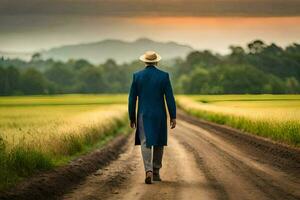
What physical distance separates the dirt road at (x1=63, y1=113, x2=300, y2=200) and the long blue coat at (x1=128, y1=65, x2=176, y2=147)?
3.58 feet

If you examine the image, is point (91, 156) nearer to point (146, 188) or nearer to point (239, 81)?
point (146, 188)

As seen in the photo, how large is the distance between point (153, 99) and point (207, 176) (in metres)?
1.99

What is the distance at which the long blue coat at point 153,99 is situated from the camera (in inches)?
530

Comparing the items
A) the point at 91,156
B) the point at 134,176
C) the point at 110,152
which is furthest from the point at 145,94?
the point at 110,152

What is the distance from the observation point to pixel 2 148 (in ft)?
43.9

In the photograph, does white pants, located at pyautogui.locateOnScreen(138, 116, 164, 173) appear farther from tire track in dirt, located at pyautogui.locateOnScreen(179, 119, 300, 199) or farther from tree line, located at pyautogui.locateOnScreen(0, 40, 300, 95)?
tree line, located at pyautogui.locateOnScreen(0, 40, 300, 95)

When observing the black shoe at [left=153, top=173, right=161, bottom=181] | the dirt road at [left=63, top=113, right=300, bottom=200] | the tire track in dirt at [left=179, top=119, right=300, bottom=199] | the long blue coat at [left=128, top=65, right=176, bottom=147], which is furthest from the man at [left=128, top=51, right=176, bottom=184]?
the tire track in dirt at [left=179, top=119, right=300, bottom=199]

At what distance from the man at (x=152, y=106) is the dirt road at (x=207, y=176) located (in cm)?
73

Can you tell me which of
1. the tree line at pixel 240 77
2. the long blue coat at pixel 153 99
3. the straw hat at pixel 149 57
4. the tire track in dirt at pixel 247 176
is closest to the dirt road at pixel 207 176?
the tire track in dirt at pixel 247 176

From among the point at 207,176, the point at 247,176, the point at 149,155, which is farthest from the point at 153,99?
the point at 247,176

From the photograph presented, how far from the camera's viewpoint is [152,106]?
13531 millimetres

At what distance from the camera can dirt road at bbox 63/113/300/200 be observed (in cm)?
1098

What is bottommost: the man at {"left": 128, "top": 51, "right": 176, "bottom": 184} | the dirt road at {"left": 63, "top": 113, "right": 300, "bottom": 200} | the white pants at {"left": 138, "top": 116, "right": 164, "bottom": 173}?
the dirt road at {"left": 63, "top": 113, "right": 300, "bottom": 200}

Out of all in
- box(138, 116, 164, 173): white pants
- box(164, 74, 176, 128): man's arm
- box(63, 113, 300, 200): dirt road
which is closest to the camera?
box(63, 113, 300, 200): dirt road
